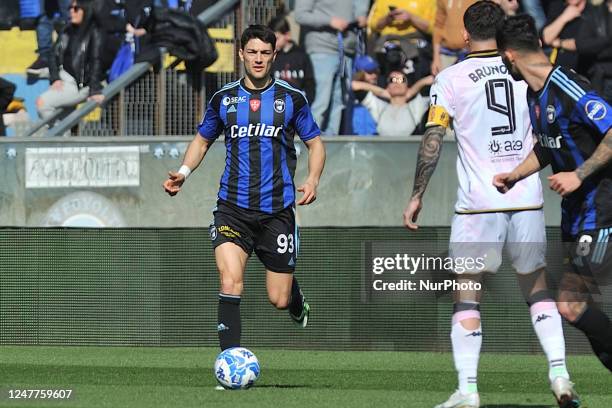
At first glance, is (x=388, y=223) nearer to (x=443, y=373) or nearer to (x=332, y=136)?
(x=332, y=136)

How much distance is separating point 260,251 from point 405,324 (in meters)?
3.49

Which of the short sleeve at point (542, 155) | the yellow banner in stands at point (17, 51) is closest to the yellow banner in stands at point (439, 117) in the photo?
the short sleeve at point (542, 155)

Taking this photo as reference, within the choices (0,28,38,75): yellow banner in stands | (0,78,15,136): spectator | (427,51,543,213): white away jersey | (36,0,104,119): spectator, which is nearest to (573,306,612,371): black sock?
(427,51,543,213): white away jersey

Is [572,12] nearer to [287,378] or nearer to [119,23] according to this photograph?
[119,23]

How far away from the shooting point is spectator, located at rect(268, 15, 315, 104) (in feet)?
51.6

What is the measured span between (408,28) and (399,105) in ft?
3.57

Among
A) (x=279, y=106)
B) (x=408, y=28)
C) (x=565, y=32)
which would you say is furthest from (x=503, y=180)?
(x=408, y=28)

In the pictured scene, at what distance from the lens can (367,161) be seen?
15.2 m

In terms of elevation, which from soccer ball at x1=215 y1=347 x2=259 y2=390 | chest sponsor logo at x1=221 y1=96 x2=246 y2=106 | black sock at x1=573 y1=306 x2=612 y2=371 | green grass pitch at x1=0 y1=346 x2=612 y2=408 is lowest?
green grass pitch at x1=0 y1=346 x2=612 y2=408

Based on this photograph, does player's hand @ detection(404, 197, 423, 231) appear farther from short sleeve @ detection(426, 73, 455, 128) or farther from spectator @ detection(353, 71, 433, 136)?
spectator @ detection(353, 71, 433, 136)

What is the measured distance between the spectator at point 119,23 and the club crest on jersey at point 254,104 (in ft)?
22.8

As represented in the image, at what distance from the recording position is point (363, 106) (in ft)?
52.4

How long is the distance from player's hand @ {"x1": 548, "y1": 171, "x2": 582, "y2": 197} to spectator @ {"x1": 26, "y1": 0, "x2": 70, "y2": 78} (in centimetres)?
1099

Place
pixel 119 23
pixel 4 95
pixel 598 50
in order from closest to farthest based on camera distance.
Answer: pixel 598 50 < pixel 4 95 < pixel 119 23
